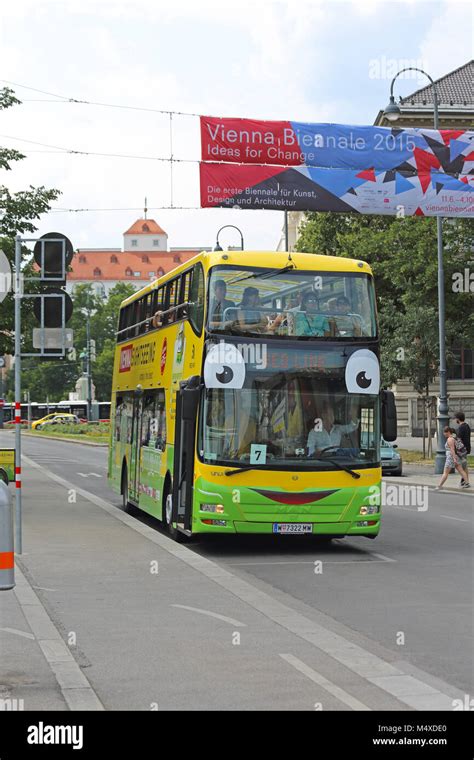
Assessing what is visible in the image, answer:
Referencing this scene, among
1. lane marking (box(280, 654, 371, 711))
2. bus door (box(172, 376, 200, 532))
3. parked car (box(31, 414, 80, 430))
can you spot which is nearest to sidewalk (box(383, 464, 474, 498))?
bus door (box(172, 376, 200, 532))

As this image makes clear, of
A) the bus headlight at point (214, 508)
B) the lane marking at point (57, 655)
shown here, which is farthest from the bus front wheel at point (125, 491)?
the lane marking at point (57, 655)

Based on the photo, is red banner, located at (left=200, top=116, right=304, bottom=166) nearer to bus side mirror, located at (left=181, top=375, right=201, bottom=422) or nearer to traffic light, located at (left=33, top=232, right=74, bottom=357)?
bus side mirror, located at (left=181, top=375, right=201, bottom=422)

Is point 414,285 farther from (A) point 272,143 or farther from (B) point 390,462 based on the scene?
(A) point 272,143

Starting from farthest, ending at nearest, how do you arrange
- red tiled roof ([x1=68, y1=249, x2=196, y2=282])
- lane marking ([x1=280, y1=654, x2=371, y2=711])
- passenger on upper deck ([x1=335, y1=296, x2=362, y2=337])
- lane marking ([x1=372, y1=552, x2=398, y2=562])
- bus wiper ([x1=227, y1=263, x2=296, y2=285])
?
red tiled roof ([x1=68, y1=249, x2=196, y2=282]), bus wiper ([x1=227, y1=263, x2=296, y2=285]), passenger on upper deck ([x1=335, y1=296, x2=362, y2=337]), lane marking ([x1=372, y1=552, x2=398, y2=562]), lane marking ([x1=280, y1=654, x2=371, y2=711])

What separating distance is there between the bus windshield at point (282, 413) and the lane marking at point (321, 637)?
1.48 meters

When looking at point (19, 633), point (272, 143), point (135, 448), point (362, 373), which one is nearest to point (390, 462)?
point (272, 143)

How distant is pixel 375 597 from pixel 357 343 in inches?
172

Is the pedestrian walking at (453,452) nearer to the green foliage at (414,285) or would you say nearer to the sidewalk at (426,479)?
the sidewalk at (426,479)

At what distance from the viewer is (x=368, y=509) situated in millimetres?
14844

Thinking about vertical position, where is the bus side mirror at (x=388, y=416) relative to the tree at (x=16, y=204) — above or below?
below

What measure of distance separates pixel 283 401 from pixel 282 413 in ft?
0.49

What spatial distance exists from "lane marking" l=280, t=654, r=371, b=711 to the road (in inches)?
0.6

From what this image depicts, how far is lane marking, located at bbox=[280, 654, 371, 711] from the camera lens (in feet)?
22.3

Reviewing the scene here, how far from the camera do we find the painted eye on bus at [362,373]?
14.8m
